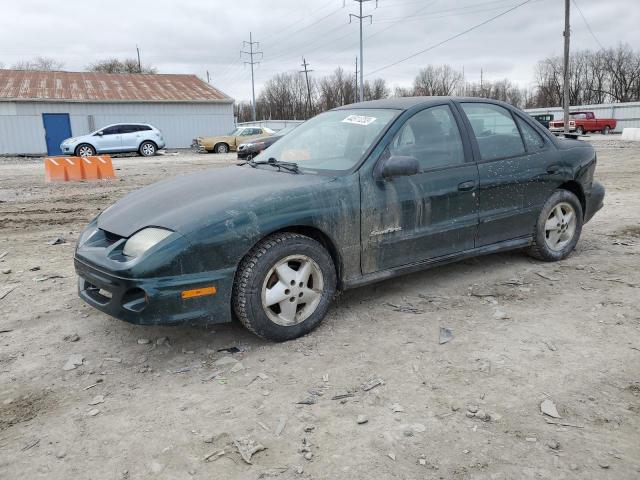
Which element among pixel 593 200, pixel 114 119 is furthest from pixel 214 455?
pixel 114 119

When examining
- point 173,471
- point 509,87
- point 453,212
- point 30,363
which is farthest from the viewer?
point 509,87

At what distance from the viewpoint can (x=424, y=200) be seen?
4012 mm

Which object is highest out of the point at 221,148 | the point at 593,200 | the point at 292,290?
the point at 221,148

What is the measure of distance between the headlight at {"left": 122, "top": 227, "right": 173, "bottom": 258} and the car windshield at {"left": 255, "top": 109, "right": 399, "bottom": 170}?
4.20 ft

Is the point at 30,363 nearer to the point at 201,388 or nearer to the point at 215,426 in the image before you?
the point at 201,388

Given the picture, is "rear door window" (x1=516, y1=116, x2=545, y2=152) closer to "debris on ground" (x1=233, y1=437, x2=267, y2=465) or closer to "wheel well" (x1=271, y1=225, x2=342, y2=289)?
"wheel well" (x1=271, y1=225, x2=342, y2=289)

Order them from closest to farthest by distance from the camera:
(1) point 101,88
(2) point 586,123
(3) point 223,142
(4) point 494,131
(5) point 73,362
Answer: (5) point 73,362 → (4) point 494,131 → (3) point 223,142 → (1) point 101,88 → (2) point 586,123

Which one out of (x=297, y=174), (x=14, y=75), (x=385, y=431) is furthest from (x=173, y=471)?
(x=14, y=75)

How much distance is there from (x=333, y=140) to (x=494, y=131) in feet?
4.75

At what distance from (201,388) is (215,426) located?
0.42 m

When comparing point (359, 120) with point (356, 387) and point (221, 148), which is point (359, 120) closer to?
point (356, 387)

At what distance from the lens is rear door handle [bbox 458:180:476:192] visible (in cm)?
422

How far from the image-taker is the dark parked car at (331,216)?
3.20 m

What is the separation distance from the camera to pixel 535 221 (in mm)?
4859
